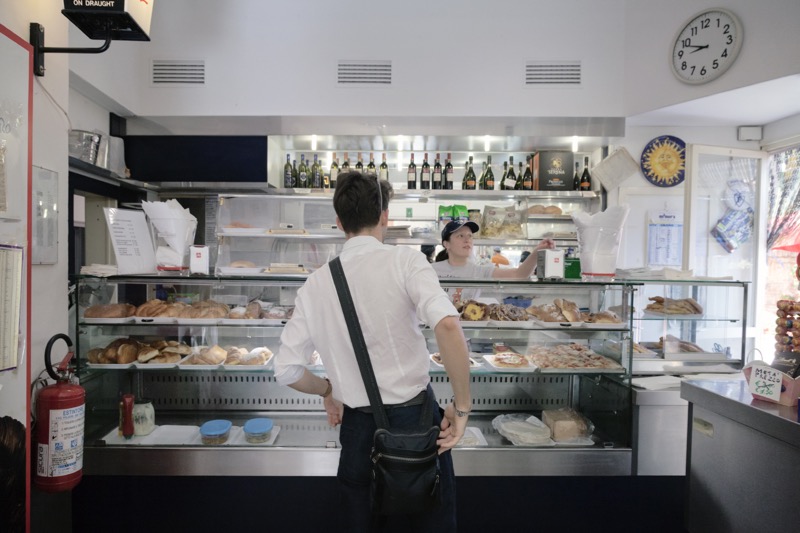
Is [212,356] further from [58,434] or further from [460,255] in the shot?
[460,255]

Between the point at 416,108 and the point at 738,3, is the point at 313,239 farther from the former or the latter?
the point at 738,3

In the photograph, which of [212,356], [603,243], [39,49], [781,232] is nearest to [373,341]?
[212,356]

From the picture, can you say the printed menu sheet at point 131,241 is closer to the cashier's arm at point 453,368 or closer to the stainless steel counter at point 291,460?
the stainless steel counter at point 291,460

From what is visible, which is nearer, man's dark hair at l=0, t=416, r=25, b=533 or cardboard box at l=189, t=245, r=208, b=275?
man's dark hair at l=0, t=416, r=25, b=533

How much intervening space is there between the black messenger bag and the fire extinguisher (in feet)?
4.08

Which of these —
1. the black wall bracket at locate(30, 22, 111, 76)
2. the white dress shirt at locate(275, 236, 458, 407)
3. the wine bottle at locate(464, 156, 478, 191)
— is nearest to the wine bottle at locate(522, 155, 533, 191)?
the wine bottle at locate(464, 156, 478, 191)

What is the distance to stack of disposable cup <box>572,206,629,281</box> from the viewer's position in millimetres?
2248

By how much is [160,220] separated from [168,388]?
872 mm

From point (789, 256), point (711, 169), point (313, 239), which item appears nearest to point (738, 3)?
point (711, 169)

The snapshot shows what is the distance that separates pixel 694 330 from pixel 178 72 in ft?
14.7

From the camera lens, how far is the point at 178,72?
13.9ft

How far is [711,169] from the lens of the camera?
4.41 m

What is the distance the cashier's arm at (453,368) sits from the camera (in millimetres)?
1455

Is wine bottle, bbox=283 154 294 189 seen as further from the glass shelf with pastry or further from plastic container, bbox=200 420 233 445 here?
the glass shelf with pastry
